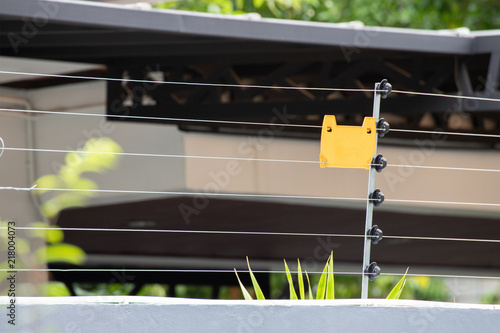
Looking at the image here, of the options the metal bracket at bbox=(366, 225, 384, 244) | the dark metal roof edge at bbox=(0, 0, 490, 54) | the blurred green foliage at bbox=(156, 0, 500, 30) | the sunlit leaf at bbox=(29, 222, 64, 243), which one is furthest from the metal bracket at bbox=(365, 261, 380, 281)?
the blurred green foliage at bbox=(156, 0, 500, 30)

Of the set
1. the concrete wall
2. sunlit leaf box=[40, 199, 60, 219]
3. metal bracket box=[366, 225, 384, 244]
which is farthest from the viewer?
sunlit leaf box=[40, 199, 60, 219]

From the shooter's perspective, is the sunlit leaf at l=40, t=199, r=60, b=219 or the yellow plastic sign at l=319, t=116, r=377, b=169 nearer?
the yellow plastic sign at l=319, t=116, r=377, b=169

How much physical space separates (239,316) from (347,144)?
620 mm

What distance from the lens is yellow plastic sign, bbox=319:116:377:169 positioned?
189 cm

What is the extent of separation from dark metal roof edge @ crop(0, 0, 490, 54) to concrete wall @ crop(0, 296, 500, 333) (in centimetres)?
207

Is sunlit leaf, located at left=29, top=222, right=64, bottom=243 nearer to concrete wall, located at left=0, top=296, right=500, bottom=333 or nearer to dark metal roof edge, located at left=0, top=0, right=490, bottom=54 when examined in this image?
concrete wall, located at left=0, top=296, right=500, bottom=333

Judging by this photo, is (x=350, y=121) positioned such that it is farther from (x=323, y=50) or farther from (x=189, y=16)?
(x=189, y=16)

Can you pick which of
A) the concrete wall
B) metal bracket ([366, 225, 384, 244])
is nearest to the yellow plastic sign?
metal bracket ([366, 225, 384, 244])

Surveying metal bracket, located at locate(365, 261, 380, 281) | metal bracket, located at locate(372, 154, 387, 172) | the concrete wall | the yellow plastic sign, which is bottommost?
the concrete wall

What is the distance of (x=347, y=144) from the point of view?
193cm

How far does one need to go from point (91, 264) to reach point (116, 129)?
2071mm

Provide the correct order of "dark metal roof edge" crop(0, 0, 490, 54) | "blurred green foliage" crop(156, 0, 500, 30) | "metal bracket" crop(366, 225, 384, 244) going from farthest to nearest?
"blurred green foliage" crop(156, 0, 500, 30) → "dark metal roof edge" crop(0, 0, 490, 54) → "metal bracket" crop(366, 225, 384, 244)

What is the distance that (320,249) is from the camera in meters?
7.57

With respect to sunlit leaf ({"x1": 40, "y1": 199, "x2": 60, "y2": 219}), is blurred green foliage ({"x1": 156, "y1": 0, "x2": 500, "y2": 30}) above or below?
above
